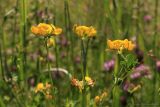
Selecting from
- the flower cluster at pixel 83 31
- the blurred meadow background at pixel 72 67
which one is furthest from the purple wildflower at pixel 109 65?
the flower cluster at pixel 83 31

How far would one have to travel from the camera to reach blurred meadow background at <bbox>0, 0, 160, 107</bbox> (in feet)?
5.86

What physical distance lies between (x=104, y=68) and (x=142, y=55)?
0.97ft

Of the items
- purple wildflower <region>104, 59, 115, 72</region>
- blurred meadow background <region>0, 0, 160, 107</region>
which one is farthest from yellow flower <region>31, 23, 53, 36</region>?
purple wildflower <region>104, 59, 115, 72</region>

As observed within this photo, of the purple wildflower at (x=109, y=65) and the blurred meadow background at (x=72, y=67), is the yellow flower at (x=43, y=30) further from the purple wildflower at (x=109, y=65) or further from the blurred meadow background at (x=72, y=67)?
the purple wildflower at (x=109, y=65)

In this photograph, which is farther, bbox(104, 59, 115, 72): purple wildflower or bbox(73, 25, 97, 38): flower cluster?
bbox(104, 59, 115, 72): purple wildflower

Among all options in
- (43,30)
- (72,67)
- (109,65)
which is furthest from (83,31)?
(109,65)

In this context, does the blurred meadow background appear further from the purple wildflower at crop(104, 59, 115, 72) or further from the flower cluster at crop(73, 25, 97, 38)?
the flower cluster at crop(73, 25, 97, 38)

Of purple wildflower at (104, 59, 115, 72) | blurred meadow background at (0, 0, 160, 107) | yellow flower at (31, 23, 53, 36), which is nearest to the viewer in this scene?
yellow flower at (31, 23, 53, 36)

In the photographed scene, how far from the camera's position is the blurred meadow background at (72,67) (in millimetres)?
1785

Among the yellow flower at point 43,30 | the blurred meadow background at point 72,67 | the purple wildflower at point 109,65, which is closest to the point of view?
the yellow flower at point 43,30

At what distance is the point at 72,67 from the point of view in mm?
2443

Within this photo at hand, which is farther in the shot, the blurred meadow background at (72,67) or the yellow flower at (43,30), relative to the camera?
the blurred meadow background at (72,67)

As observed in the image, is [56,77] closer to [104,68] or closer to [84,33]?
[104,68]

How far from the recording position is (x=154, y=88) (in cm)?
239
